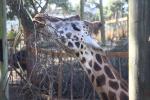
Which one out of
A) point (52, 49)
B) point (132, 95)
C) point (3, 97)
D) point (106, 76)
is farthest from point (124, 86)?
point (132, 95)

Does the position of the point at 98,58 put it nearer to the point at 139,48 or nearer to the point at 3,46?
the point at 3,46

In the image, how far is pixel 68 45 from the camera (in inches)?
124

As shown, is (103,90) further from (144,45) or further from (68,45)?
(144,45)

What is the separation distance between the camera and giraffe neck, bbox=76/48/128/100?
3055mm

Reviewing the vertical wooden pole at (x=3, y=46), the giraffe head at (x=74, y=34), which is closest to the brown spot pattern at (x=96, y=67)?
the giraffe head at (x=74, y=34)

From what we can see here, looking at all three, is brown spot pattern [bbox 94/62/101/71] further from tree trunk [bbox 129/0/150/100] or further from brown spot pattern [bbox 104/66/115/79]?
tree trunk [bbox 129/0/150/100]

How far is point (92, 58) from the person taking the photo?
124 inches

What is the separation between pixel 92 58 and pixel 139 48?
6.87 ft

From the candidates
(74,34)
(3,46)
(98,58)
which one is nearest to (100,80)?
(98,58)

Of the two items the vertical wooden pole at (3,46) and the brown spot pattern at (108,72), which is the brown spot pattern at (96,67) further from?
the vertical wooden pole at (3,46)

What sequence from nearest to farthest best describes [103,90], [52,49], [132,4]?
[132,4] → [103,90] → [52,49]

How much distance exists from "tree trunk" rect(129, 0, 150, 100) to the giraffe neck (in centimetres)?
196

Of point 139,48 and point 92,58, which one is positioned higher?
point 139,48

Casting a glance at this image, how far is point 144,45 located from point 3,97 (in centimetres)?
151
